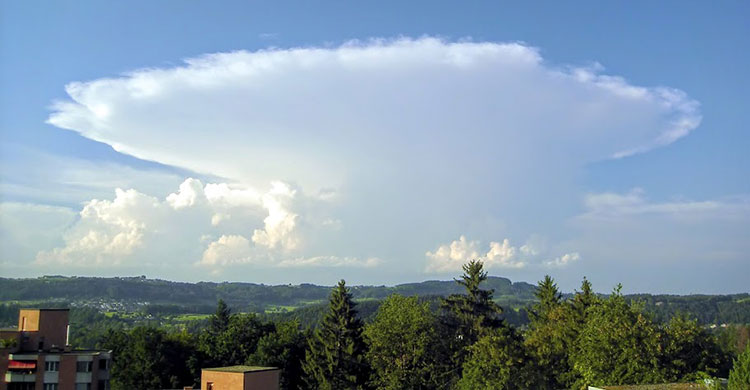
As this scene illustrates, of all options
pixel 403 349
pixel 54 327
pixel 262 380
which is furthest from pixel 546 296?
pixel 54 327

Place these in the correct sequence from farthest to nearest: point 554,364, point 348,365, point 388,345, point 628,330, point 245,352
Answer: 1. point 245,352
2. point 348,365
3. point 388,345
4. point 554,364
5. point 628,330

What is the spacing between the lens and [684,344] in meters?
57.9

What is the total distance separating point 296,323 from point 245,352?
37.4 feet

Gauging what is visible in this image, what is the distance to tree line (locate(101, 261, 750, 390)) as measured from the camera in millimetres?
56312

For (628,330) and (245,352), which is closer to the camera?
(628,330)

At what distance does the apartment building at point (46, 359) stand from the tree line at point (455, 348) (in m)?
13.1

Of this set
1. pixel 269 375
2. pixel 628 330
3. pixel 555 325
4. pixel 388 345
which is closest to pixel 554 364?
pixel 555 325

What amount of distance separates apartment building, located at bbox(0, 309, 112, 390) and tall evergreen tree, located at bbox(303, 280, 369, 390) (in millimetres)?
23500

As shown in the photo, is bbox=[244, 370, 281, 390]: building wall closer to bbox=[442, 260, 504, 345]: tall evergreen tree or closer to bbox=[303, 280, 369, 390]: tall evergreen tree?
bbox=[303, 280, 369, 390]: tall evergreen tree

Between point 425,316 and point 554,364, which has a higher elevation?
point 425,316

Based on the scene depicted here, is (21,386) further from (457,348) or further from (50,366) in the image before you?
(457,348)

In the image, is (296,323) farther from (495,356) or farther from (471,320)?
(495,356)

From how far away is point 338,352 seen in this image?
7638 cm

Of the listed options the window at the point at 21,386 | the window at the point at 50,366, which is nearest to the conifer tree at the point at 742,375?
the window at the point at 50,366
